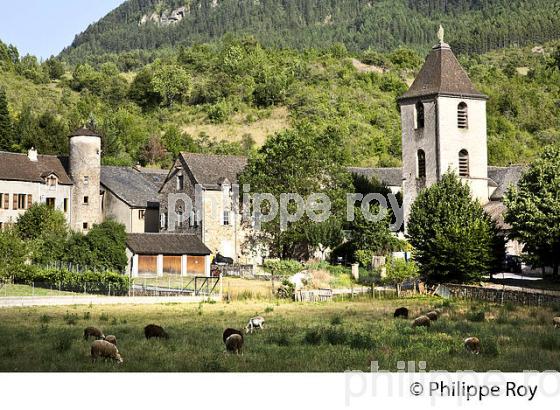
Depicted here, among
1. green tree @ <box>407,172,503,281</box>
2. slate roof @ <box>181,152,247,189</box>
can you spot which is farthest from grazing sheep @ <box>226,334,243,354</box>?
slate roof @ <box>181,152,247,189</box>

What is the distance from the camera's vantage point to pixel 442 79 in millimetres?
52219

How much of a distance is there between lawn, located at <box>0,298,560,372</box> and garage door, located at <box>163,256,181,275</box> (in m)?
17.3

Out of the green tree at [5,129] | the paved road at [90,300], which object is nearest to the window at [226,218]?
the paved road at [90,300]

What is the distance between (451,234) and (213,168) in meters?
21.9

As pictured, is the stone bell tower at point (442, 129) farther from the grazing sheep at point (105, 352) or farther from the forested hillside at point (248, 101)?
the grazing sheep at point (105, 352)

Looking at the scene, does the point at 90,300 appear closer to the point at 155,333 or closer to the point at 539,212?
the point at 155,333

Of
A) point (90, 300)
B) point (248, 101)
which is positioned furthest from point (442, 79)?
point (248, 101)

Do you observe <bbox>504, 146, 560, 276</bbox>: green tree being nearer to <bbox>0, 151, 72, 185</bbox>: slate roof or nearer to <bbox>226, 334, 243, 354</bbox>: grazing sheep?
<bbox>226, 334, 243, 354</bbox>: grazing sheep

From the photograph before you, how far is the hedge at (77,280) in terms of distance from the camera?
136 ft

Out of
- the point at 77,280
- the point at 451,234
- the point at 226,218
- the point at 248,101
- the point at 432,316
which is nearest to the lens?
the point at 432,316

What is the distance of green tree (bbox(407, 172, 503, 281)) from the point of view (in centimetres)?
4019

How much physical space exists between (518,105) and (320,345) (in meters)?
96.5

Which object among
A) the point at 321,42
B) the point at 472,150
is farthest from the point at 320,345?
the point at 321,42
